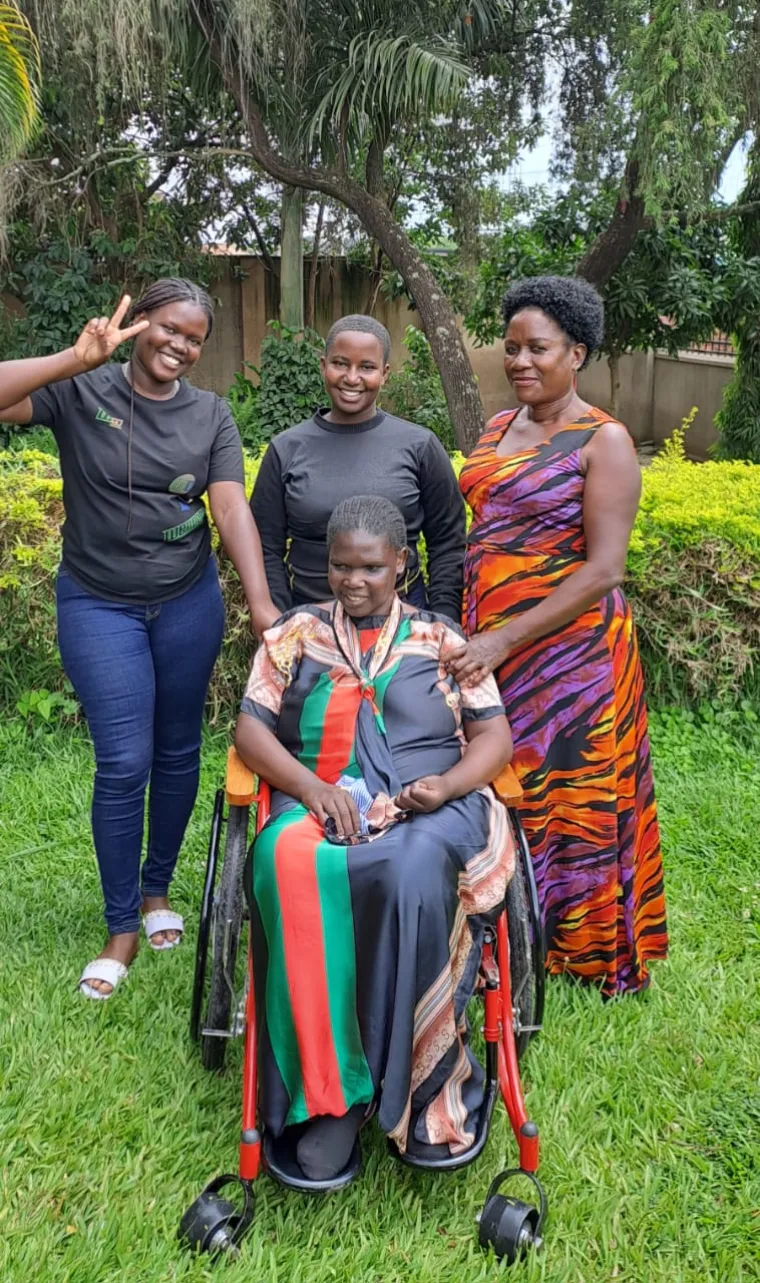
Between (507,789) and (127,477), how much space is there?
1.26 meters

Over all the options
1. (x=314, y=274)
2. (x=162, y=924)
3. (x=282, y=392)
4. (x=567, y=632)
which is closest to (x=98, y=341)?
(x=567, y=632)

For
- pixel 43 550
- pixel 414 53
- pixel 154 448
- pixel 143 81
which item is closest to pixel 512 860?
pixel 154 448

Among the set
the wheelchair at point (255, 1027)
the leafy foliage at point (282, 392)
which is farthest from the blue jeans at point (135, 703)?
the leafy foliage at point (282, 392)

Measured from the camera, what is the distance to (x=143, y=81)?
9305 mm

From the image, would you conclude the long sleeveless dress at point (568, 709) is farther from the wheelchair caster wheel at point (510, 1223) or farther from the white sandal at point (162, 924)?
the white sandal at point (162, 924)

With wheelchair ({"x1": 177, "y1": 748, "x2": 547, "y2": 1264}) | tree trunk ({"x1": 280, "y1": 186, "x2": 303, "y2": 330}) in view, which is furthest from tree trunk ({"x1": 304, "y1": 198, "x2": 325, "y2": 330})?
wheelchair ({"x1": 177, "y1": 748, "x2": 547, "y2": 1264})

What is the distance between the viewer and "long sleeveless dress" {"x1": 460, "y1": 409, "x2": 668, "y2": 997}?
2.82 metres

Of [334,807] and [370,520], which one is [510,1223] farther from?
[370,520]

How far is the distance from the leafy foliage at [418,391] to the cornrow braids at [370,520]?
33.6 ft

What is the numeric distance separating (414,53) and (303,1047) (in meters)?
8.22

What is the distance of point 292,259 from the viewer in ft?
40.2

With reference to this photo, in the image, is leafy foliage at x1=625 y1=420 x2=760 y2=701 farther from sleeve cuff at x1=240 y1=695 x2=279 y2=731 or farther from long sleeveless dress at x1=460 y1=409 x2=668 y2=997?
sleeve cuff at x1=240 y1=695 x2=279 y2=731

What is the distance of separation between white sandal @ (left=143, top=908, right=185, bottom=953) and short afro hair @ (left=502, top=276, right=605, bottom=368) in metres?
2.04

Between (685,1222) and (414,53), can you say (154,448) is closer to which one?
(685,1222)
